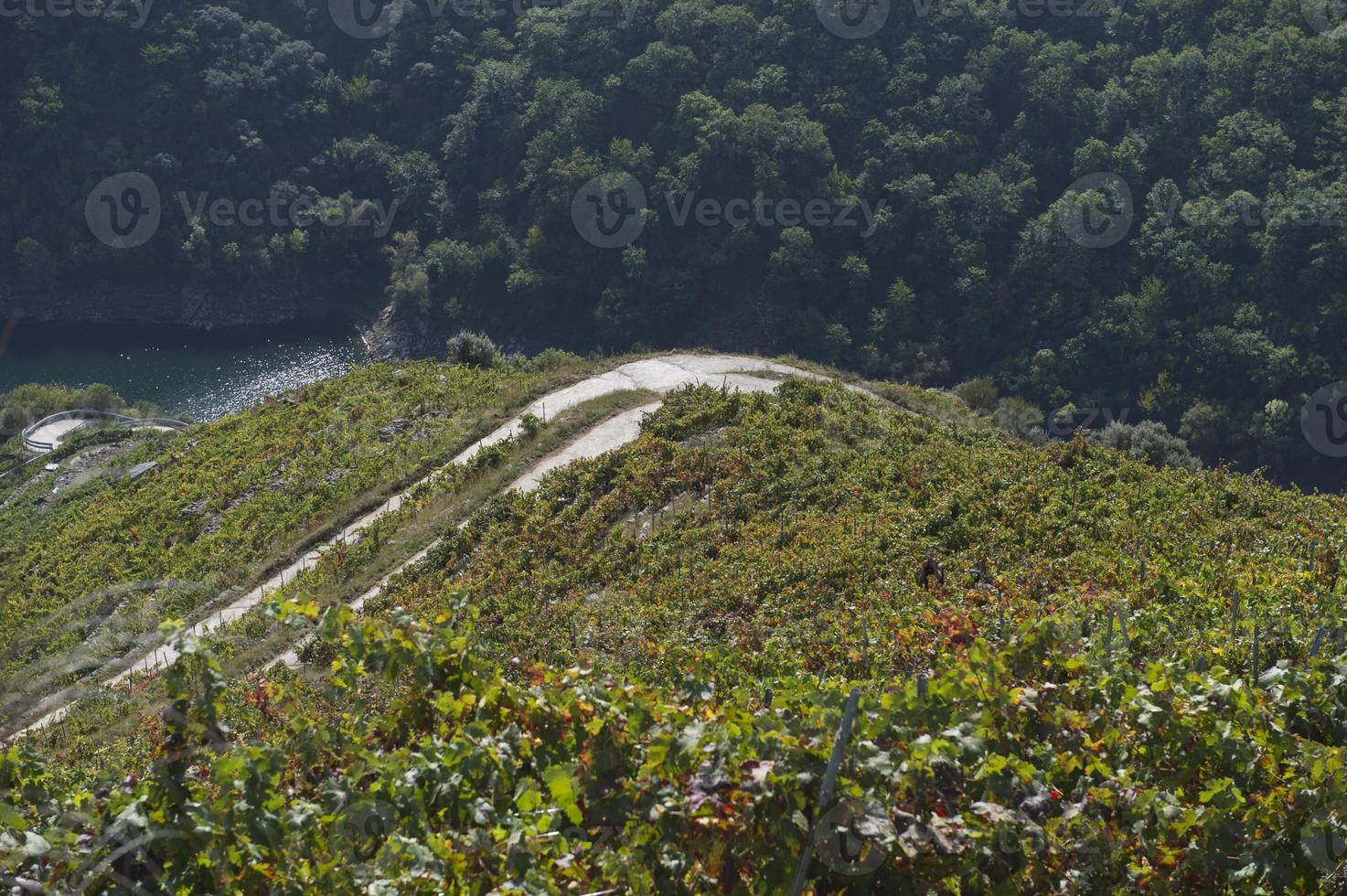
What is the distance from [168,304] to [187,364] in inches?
256

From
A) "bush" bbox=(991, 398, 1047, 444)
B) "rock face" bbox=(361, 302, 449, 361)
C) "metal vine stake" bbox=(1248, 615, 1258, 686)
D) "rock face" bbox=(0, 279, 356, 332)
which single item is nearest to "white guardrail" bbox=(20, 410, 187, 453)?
"rock face" bbox=(361, 302, 449, 361)

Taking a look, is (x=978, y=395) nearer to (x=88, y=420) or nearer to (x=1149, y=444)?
(x=1149, y=444)

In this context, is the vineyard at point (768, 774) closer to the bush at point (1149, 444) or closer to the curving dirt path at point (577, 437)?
the curving dirt path at point (577, 437)

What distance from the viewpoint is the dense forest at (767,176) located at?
46531mm

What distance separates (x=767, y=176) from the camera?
175 ft

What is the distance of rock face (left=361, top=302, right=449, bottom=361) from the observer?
2164 inches

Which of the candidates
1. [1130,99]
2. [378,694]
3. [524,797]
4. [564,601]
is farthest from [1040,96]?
[524,797]

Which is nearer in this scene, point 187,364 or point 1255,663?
point 1255,663

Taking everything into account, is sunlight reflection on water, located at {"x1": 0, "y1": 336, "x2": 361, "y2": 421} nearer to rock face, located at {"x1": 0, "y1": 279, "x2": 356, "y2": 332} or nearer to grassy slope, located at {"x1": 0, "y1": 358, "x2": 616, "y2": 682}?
rock face, located at {"x1": 0, "y1": 279, "x2": 356, "y2": 332}

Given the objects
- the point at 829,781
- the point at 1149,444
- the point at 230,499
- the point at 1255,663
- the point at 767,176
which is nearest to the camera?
the point at 829,781

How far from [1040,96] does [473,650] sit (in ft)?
172

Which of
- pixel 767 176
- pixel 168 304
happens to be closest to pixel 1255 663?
pixel 767 176

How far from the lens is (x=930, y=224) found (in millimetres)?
51906

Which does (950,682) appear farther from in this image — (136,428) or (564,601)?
(136,428)
